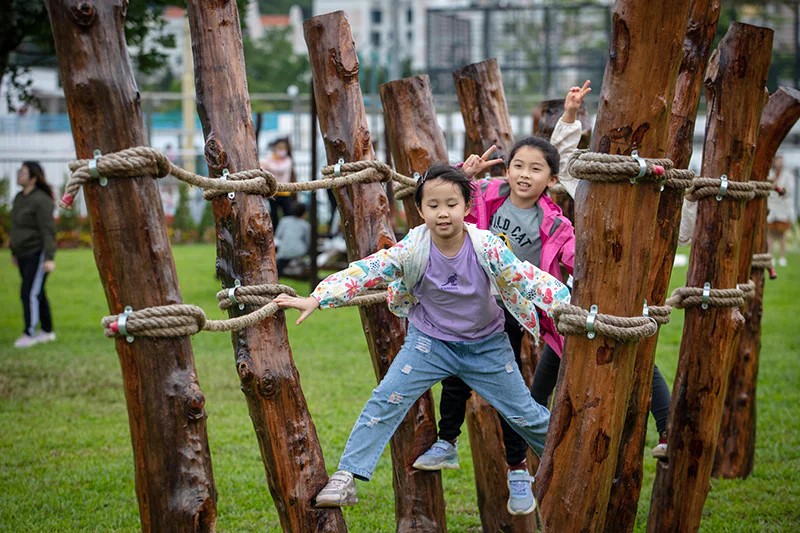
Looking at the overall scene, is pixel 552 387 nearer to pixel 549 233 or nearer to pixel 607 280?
pixel 549 233

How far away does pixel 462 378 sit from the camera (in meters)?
4.36

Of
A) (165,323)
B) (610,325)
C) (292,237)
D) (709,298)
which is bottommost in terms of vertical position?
(292,237)

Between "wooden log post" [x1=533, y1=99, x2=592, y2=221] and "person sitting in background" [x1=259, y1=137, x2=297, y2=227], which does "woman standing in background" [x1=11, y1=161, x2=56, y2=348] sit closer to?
"person sitting in background" [x1=259, y1=137, x2=297, y2=227]

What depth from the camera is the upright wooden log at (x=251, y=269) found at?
4.01 meters

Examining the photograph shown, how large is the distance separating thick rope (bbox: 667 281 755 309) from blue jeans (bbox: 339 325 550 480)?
1.04m

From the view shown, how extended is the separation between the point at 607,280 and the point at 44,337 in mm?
8748

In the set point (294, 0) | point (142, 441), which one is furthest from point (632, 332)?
point (294, 0)

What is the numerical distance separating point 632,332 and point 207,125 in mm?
1809

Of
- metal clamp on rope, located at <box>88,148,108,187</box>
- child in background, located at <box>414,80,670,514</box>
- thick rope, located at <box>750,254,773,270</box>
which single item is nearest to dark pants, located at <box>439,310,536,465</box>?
child in background, located at <box>414,80,670,514</box>

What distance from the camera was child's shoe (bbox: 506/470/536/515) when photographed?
461 cm

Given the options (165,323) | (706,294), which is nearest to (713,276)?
(706,294)

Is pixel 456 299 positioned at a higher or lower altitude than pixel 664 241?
lower

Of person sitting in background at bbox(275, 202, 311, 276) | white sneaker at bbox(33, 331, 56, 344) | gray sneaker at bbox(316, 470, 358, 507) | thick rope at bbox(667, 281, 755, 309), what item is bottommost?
white sneaker at bbox(33, 331, 56, 344)

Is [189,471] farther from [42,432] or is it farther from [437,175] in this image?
[42,432]
